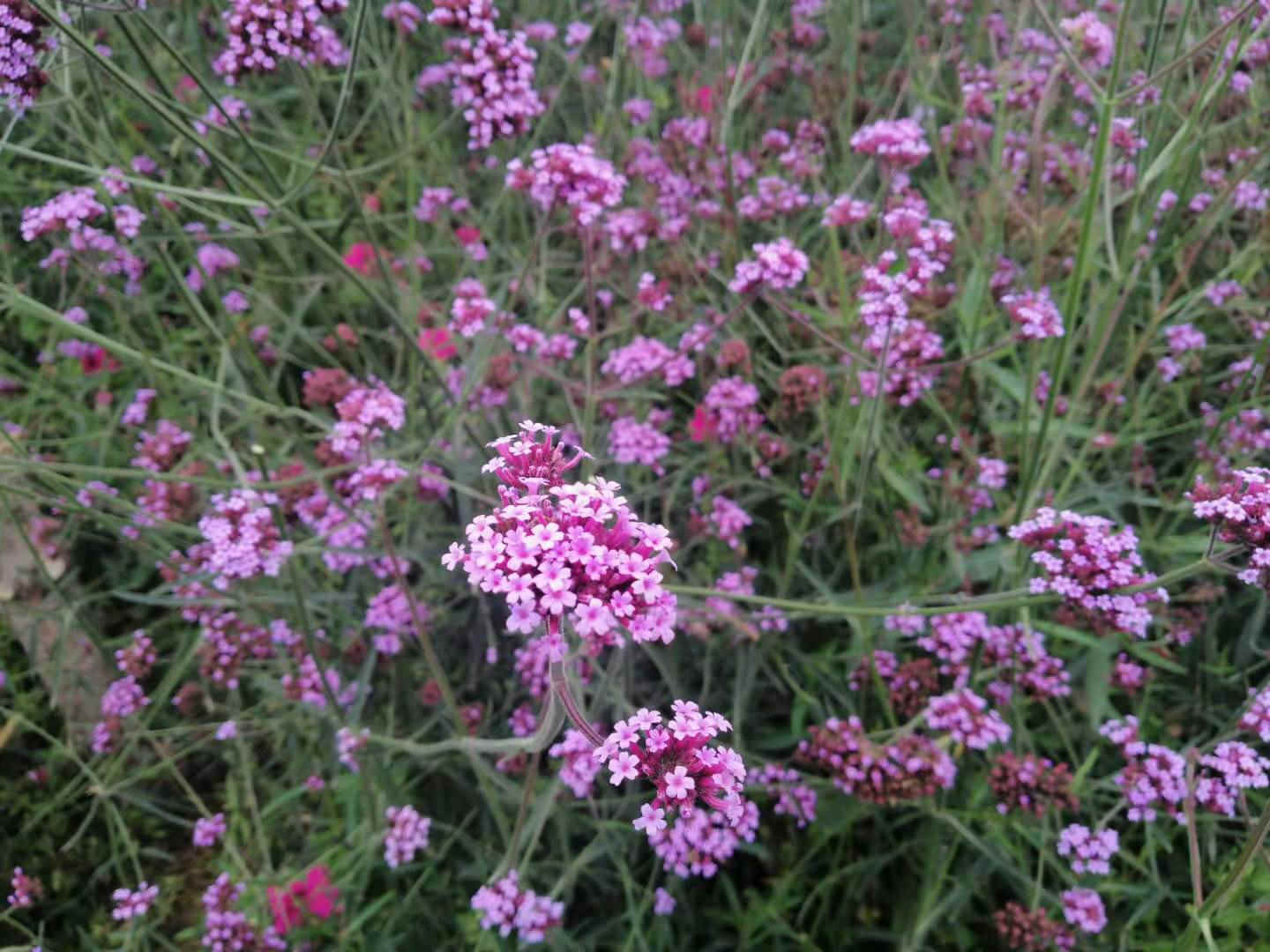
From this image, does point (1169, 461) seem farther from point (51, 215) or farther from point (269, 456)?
point (51, 215)

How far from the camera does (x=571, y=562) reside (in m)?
1.06

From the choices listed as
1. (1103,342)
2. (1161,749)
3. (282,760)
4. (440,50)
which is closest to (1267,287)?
(1103,342)

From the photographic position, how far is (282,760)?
8.25ft

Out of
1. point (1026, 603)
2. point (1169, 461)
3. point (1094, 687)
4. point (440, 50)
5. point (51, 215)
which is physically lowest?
point (1094, 687)

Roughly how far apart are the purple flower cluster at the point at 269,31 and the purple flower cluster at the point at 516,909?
149 cm

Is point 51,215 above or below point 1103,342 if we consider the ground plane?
above

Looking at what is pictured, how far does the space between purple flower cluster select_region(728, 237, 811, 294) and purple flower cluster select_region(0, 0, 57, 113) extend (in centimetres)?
126

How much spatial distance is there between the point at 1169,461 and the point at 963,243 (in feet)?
2.39

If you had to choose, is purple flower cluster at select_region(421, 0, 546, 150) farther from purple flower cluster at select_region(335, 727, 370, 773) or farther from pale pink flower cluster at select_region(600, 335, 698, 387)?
purple flower cluster at select_region(335, 727, 370, 773)

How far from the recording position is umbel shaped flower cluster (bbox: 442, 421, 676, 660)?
1043 millimetres

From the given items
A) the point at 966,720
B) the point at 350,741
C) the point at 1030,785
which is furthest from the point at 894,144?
the point at 350,741

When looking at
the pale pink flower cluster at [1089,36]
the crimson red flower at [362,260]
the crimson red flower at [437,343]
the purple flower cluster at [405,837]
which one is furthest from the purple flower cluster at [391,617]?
the pale pink flower cluster at [1089,36]

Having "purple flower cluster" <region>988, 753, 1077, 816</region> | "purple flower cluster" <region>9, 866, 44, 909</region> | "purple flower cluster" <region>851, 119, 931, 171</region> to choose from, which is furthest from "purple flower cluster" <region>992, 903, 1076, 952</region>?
"purple flower cluster" <region>9, 866, 44, 909</region>

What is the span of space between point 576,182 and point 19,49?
0.94m
